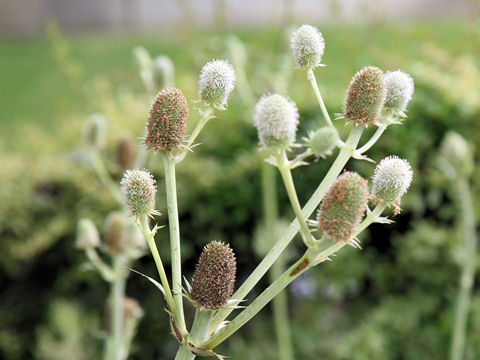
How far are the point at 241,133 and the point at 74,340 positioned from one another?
1067 millimetres

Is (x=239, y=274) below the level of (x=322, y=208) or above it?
below

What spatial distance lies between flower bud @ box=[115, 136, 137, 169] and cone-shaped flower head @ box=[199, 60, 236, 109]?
3.10 ft

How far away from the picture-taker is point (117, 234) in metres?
1.44

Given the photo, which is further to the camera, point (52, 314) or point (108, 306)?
point (52, 314)

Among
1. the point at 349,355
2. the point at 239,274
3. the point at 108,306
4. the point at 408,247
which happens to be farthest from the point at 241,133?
the point at 108,306

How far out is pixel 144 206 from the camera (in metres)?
0.78

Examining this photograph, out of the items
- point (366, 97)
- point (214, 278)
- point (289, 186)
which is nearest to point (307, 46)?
point (366, 97)

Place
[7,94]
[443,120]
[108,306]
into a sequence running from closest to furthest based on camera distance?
[108,306] → [443,120] → [7,94]

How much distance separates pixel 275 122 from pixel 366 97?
0.16 metres

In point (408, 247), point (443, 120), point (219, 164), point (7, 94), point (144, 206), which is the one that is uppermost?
point (144, 206)

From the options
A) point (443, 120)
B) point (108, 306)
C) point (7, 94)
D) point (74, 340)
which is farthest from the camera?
point (7, 94)

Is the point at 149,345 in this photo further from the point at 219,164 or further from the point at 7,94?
the point at 7,94

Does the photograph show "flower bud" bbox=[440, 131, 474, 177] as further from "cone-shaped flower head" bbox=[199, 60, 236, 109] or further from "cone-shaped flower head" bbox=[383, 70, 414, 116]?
"cone-shaped flower head" bbox=[199, 60, 236, 109]

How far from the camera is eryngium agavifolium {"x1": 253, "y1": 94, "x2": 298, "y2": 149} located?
67 cm
